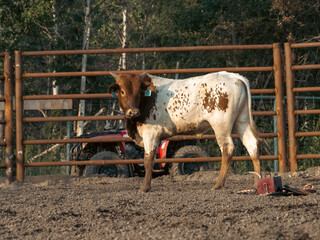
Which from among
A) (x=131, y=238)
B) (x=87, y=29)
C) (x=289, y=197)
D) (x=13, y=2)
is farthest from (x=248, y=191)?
(x=87, y=29)

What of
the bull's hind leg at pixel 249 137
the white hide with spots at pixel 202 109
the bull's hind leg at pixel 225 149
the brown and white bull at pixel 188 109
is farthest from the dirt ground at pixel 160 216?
the white hide with spots at pixel 202 109

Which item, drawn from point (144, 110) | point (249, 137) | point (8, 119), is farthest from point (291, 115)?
point (8, 119)

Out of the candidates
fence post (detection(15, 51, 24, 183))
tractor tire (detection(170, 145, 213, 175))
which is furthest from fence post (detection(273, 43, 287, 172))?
fence post (detection(15, 51, 24, 183))

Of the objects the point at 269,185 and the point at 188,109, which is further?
the point at 188,109

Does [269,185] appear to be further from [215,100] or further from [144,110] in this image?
[144,110]

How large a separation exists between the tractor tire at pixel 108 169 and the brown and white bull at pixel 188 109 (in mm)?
1968

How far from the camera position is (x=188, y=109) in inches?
234

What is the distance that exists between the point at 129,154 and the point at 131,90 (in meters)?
2.75

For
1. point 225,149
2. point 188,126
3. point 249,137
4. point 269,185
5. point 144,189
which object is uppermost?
point 188,126

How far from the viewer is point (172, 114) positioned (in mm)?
5996

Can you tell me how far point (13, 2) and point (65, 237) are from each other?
13.2m

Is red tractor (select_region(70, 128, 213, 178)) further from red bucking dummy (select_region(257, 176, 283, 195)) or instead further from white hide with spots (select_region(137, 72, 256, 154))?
red bucking dummy (select_region(257, 176, 283, 195))

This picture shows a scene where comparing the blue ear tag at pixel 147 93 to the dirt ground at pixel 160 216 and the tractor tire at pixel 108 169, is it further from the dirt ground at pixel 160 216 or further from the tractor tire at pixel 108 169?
the tractor tire at pixel 108 169

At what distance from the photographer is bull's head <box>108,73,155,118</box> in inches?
227
